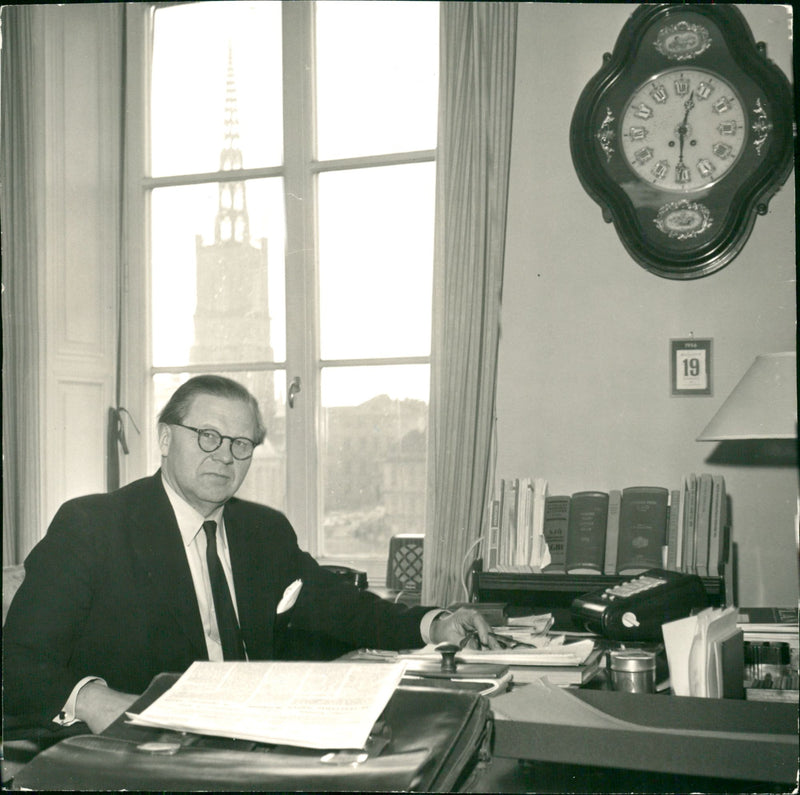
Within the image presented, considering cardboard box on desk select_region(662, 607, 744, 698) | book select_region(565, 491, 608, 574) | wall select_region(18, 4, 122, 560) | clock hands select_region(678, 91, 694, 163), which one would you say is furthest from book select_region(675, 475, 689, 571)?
wall select_region(18, 4, 122, 560)

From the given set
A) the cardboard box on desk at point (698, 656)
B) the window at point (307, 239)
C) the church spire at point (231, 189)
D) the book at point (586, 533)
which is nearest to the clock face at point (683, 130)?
the window at point (307, 239)

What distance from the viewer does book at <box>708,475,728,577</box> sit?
2.93 m

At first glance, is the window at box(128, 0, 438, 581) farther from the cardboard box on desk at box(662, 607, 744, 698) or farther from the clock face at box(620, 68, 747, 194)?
the cardboard box on desk at box(662, 607, 744, 698)

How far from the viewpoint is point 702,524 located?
297cm

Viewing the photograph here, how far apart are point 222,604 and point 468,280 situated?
1.85 metres

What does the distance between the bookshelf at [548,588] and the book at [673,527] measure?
119 millimetres

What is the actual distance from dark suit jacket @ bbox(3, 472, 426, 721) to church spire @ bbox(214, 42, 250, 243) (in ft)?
7.31

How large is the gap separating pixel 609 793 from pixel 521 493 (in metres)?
2.12

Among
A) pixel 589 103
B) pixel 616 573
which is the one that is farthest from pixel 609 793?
pixel 589 103

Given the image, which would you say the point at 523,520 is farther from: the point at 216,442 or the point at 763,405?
the point at 216,442

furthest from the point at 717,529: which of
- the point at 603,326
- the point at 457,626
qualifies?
the point at 457,626

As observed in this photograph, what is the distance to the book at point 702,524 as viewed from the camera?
293cm

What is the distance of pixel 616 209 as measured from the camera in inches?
131

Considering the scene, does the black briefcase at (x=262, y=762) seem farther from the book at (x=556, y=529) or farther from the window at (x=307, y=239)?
the window at (x=307, y=239)
